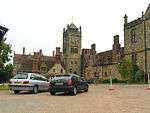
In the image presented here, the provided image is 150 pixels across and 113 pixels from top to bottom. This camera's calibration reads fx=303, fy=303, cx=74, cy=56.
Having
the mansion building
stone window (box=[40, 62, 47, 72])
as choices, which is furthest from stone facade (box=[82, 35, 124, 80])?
stone window (box=[40, 62, 47, 72])

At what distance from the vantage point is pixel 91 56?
8138 centimetres

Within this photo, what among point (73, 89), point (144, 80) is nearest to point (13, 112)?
point (73, 89)

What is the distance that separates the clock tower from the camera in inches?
3553

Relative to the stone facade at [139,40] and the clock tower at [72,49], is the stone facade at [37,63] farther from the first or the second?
the stone facade at [139,40]

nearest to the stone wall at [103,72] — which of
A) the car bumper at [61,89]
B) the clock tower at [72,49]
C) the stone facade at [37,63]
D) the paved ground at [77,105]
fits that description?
the clock tower at [72,49]

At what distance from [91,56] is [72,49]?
11.4 metres

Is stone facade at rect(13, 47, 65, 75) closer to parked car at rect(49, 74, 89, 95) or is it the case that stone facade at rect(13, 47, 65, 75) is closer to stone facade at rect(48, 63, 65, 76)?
stone facade at rect(48, 63, 65, 76)

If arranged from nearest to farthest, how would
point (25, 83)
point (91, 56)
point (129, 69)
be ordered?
point (25, 83) → point (129, 69) → point (91, 56)

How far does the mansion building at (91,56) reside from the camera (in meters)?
48.7

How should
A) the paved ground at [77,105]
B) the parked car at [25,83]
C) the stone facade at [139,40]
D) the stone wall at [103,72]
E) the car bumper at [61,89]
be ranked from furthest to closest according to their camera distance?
the stone wall at [103,72] < the stone facade at [139,40] < the parked car at [25,83] < the car bumper at [61,89] < the paved ground at [77,105]

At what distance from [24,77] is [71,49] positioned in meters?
68.5

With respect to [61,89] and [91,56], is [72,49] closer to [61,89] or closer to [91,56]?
[91,56]

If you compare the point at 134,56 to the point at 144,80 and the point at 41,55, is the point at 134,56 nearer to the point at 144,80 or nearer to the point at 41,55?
the point at 144,80

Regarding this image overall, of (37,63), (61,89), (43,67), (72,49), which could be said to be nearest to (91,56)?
(72,49)
